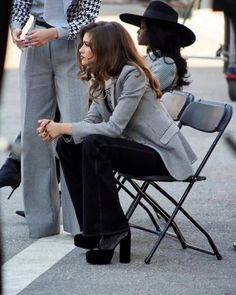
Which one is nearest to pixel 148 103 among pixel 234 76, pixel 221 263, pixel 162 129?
pixel 162 129

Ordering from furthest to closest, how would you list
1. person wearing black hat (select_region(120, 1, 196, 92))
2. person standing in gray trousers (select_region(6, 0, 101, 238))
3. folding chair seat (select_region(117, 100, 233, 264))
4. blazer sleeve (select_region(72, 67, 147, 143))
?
1. person wearing black hat (select_region(120, 1, 196, 92))
2. person standing in gray trousers (select_region(6, 0, 101, 238))
3. folding chair seat (select_region(117, 100, 233, 264))
4. blazer sleeve (select_region(72, 67, 147, 143))

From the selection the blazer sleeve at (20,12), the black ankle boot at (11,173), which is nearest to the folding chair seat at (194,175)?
the black ankle boot at (11,173)

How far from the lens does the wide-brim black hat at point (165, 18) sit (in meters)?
6.05

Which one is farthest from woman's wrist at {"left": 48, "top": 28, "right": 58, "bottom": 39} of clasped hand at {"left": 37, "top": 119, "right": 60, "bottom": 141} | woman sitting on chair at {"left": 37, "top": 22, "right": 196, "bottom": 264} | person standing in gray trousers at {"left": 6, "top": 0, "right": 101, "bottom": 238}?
clasped hand at {"left": 37, "top": 119, "right": 60, "bottom": 141}

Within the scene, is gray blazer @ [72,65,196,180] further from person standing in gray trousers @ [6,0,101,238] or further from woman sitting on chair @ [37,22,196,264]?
person standing in gray trousers @ [6,0,101,238]

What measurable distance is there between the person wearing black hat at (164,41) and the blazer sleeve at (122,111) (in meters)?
0.86

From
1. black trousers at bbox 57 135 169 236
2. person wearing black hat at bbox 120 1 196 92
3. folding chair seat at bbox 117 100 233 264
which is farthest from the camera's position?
person wearing black hat at bbox 120 1 196 92

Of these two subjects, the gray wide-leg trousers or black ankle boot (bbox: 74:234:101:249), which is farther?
the gray wide-leg trousers

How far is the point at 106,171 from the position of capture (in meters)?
4.96

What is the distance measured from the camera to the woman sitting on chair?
5023 millimetres

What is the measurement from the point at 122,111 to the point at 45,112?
0.78m

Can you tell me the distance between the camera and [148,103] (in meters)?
5.25

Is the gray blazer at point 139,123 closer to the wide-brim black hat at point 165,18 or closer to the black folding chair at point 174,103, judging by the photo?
the black folding chair at point 174,103

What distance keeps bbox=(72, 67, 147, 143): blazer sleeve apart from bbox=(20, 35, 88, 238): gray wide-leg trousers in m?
0.50
